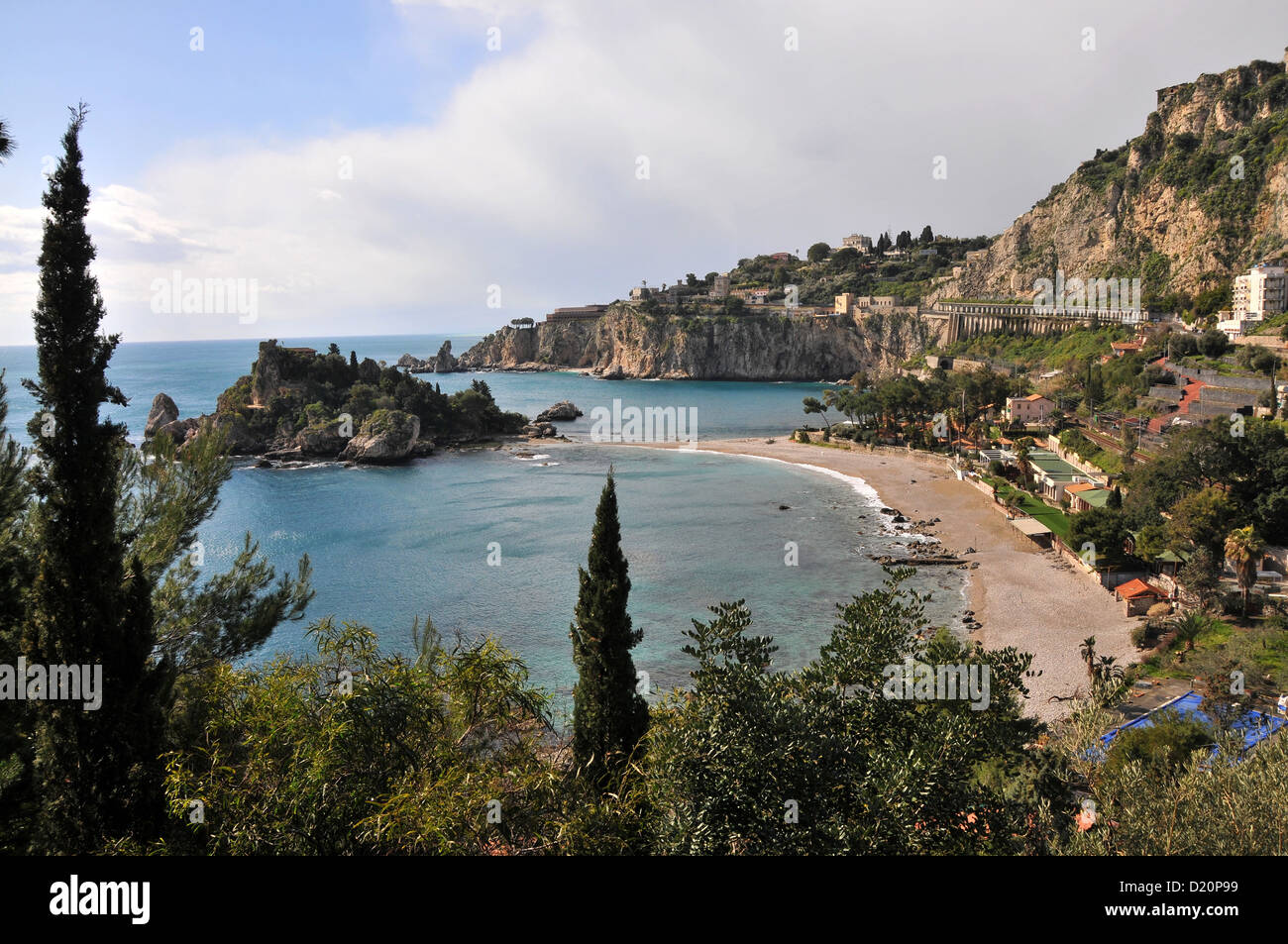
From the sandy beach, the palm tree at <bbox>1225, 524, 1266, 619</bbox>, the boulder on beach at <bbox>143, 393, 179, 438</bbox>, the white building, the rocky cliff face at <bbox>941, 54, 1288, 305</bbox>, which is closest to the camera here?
the sandy beach

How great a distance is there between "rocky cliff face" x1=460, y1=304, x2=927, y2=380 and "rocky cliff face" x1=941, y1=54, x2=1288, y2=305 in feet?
61.9

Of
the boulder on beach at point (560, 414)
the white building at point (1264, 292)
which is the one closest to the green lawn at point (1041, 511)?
the white building at point (1264, 292)

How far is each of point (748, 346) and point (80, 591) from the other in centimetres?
10721

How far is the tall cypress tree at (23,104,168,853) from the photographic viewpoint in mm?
5547

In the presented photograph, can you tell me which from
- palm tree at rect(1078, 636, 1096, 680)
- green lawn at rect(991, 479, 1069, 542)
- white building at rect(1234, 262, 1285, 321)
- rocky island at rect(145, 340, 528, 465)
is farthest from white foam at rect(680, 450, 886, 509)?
white building at rect(1234, 262, 1285, 321)

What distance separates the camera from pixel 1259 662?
1489 cm

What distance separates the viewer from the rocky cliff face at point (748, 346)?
102m

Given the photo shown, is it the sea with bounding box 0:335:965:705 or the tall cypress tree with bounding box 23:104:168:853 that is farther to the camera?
the sea with bounding box 0:335:965:705

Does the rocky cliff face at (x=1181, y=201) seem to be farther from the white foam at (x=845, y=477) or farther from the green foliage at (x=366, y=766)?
the green foliage at (x=366, y=766)

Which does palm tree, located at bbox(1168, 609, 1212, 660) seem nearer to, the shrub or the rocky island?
the shrub

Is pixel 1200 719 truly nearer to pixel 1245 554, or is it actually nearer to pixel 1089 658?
pixel 1089 658

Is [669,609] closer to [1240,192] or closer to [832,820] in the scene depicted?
[832,820]
